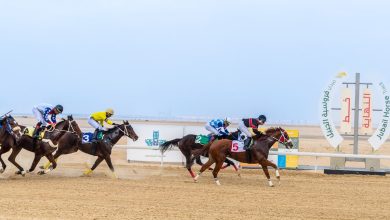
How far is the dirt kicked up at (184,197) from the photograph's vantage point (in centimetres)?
1071

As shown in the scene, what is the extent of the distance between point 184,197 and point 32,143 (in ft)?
17.0

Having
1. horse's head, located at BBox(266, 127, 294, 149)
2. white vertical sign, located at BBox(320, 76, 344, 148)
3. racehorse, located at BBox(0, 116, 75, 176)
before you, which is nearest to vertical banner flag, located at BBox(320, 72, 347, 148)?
white vertical sign, located at BBox(320, 76, 344, 148)

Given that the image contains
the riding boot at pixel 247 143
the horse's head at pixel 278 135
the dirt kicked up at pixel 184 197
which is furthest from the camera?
the horse's head at pixel 278 135

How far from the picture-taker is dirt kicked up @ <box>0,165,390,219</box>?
1071 cm

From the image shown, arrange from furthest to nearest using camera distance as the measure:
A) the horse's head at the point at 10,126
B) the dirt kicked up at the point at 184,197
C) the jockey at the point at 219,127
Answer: the jockey at the point at 219,127 → the horse's head at the point at 10,126 → the dirt kicked up at the point at 184,197

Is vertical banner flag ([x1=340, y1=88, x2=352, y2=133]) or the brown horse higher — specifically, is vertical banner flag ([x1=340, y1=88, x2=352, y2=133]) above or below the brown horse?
above

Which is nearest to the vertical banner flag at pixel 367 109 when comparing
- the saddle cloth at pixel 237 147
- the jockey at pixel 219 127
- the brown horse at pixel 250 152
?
the brown horse at pixel 250 152

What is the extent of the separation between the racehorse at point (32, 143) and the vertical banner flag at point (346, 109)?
807 cm

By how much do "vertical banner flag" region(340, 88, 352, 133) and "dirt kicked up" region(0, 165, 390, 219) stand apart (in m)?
2.08

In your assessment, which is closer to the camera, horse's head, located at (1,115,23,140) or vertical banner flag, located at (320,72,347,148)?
horse's head, located at (1,115,23,140)

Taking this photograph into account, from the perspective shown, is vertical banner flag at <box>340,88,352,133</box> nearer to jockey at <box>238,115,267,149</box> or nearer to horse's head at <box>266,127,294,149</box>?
horse's head at <box>266,127,294,149</box>

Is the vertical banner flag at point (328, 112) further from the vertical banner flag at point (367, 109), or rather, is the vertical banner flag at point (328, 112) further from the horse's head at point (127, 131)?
the horse's head at point (127, 131)

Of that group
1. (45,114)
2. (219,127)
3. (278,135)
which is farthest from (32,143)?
(278,135)

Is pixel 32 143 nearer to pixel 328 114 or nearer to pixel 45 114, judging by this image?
pixel 45 114
